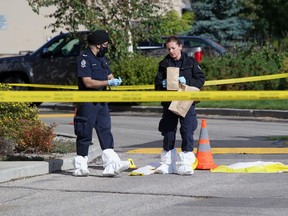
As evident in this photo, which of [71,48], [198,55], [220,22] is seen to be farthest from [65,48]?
[220,22]

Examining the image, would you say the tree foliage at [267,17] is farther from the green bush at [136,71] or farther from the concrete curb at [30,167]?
the concrete curb at [30,167]

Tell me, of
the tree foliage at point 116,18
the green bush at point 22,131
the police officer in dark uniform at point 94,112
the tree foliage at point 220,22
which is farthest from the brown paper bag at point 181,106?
the tree foliage at point 220,22

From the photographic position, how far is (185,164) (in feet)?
37.9

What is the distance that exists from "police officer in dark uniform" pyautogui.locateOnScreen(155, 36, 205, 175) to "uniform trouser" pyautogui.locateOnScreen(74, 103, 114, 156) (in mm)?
696

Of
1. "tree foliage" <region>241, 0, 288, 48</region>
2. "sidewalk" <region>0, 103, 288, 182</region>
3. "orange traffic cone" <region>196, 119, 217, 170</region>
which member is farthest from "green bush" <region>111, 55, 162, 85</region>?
"tree foliage" <region>241, 0, 288, 48</region>

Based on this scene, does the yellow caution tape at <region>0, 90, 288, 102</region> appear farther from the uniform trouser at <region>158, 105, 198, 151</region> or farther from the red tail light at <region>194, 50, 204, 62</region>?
the red tail light at <region>194, 50, 204, 62</region>

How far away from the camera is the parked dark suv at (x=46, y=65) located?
25047 millimetres

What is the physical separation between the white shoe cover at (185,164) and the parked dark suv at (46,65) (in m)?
13.6

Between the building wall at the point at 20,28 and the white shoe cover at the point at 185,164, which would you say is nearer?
the white shoe cover at the point at 185,164

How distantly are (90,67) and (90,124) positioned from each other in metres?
0.70

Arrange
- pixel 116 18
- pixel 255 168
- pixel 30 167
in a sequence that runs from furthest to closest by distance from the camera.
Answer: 1. pixel 116 18
2. pixel 30 167
3. pixel 255 168

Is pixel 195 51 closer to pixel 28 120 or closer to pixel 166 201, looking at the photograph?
pixel 28 120

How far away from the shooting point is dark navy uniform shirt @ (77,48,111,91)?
11586mm

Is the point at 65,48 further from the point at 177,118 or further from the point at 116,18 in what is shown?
the point at 177,118
